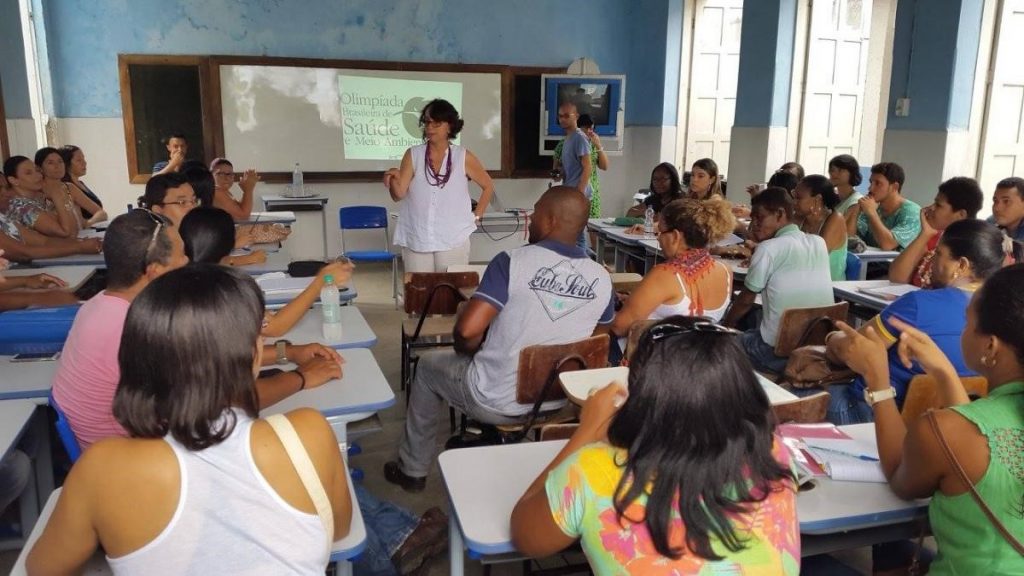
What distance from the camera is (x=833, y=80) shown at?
7.35 meters

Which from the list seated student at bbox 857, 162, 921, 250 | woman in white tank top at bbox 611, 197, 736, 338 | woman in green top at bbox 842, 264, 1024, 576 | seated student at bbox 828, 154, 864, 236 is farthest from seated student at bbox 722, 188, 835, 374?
woman in green top at bbox 842, 264, 1024, 576

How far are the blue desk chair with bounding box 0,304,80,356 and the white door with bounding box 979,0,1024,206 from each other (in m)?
6.14

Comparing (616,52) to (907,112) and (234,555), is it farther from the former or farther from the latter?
(234,555)

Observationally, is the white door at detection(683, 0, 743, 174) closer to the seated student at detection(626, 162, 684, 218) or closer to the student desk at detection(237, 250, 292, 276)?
the seated student at detection(626, 162, 684, 218)

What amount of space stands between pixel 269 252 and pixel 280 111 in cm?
363

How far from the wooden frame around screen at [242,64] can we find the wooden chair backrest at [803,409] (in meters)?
6.65

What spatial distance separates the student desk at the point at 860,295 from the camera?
12.0 feet

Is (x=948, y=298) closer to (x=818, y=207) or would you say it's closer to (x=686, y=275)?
(x=686, y=275)

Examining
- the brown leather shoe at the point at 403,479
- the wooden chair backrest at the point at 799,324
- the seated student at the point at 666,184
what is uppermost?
the seated student at the point at 666,184

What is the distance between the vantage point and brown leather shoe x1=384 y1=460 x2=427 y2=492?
10.4 ft

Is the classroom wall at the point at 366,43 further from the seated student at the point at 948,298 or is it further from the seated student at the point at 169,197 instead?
the seated student at the point at 948,298

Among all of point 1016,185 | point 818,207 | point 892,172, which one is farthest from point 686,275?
point 892,172

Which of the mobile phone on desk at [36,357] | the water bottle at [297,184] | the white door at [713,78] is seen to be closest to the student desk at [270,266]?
the mobile phone on desk at [36,357]

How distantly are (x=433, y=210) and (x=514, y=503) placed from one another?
115 inches
